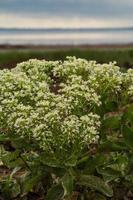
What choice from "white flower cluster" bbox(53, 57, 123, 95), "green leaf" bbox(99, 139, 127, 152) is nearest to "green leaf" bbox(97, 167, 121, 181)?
"green leaf" bbox(99, 139, 127, 152)

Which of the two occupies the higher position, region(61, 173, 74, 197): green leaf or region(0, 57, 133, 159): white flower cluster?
region(0, 57, 133, 159): white flower cluster

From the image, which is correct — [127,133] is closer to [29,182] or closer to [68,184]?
[68,184]

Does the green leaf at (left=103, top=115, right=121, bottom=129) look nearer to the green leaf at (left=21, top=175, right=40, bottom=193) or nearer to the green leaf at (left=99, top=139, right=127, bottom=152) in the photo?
the green leaf at (left=99, top=139, right=127, bottom=152)

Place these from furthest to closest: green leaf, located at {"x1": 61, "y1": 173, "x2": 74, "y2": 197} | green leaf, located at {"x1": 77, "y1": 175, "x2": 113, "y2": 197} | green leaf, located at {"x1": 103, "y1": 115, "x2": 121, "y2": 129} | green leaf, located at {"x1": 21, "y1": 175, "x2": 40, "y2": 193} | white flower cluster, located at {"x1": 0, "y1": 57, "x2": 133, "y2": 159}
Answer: green leaf, located at {"x1": 103, "y1": 115, "x2": 121, "y2": 129}
green leaf, located at {"x1": 21, "y1": 175, "x2": 40, "y2": 193}
green leaf, located at {"x1": 77, "y1": 175, "x2": 113, "y2": 197}
green leaf, located at {"x1": 61, "y1": 173, "x2": 74, "y2": 197}
white flower cluster, located at {"x1": 0, "y1": 57, "x2": 133, "y2": 159}

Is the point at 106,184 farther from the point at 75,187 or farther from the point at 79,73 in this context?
the point at 79,73

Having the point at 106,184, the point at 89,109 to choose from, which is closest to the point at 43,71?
the point at 89,109

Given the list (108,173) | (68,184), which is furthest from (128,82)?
(68,184)

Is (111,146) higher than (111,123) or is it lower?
lower

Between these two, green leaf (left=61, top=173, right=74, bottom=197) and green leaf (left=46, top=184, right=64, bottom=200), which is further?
green leaf (left=46, top=184, right=64, bottom=200)
